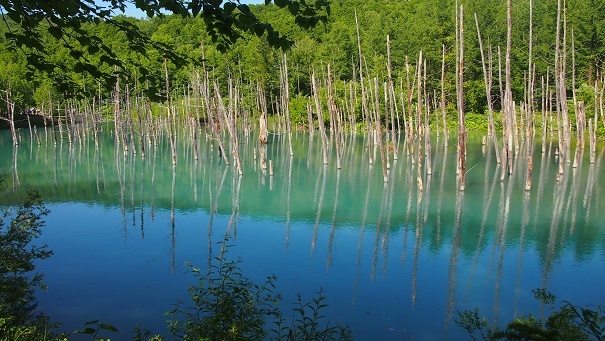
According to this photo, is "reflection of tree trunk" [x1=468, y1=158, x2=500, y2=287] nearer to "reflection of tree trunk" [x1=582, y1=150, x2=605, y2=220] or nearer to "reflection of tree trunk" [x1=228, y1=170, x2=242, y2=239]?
"reflection of tree trunk" [x1=582, y1=150, x2=605, y2=220]

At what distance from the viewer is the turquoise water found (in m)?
8.14

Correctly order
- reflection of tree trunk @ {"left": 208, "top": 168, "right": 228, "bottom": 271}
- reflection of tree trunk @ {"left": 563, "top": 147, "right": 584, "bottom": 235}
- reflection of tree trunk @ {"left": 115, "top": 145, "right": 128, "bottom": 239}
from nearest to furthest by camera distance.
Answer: reflection of tree trunk @ {"left": 208, "top": 168, "right": 228, "bottom": 271} < reflection of tree trunk @ {"left": 563, "top": 147, "right": 584, "bottom": 235} < reflection of tree trunk @ {"left": 115, "top": 145, "right": 128, "bottom": 239}

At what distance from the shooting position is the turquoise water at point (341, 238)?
8141 mm

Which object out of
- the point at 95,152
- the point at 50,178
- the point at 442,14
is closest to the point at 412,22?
the point at 442,14

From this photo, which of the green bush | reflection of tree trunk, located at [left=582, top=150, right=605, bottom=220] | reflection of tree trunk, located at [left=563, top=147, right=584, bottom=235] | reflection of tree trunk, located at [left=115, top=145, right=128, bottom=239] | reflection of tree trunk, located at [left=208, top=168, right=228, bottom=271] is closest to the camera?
the green bush

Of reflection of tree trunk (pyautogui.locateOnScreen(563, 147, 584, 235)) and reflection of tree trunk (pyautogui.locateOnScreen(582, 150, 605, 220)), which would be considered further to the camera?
reflection of tree trunk (pyautogui.locateOnScreen(582, 150, 605, 220))

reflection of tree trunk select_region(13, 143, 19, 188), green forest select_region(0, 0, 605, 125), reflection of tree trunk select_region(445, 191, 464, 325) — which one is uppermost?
green forest select_region(0, 0, 605, 125)

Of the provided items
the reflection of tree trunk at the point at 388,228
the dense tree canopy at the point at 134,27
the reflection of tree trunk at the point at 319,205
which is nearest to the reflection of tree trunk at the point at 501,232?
the reflection of tree trunk at the point at 388,228

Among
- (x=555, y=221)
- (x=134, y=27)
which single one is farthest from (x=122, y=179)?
(x=134, y=27)

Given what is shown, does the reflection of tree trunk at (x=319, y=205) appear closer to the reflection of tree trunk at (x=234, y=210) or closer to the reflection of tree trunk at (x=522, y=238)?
the reflection of tree trunk at (x=234, y=210)

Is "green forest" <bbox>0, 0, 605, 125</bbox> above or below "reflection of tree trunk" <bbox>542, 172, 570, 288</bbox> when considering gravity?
above

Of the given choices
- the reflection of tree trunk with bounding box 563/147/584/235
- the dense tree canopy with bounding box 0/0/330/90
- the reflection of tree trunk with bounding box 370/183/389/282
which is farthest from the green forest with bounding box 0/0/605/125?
the dense tree canopy with bounding box 0/0/330/90

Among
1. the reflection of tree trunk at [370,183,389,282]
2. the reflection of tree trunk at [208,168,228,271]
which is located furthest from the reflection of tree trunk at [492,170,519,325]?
the reflection of tree trunk at [208,168,228,271]

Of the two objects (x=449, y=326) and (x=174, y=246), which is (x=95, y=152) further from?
(x=449, y=326)
